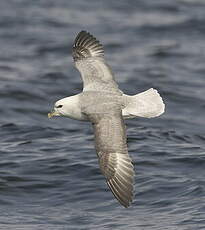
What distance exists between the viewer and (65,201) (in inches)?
358

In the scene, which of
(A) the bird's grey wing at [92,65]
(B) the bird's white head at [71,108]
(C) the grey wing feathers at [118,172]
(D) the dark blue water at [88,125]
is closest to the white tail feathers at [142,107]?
(A) the bird's grey wing at [92,65]

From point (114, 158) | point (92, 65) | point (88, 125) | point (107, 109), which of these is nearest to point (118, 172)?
point (114, 158)

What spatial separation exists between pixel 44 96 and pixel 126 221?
5403 millimetres

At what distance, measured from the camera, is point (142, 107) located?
832cm

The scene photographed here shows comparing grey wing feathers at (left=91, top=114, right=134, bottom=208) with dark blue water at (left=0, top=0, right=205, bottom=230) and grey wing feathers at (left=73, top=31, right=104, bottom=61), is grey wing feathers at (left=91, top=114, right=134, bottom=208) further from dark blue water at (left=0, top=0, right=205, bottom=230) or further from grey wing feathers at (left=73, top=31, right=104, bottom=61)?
grey wing feathers at (left=73, top=31, right=104, bottom=61)

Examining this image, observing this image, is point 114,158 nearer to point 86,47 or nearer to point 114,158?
point 114,158

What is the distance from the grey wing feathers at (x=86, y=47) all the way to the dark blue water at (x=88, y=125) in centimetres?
150

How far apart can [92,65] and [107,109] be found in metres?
1.30

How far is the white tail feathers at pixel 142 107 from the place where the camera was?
8.23m

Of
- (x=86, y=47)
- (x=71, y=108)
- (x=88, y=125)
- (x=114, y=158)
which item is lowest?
(x=88, y=125)

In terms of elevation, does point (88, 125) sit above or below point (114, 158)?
below

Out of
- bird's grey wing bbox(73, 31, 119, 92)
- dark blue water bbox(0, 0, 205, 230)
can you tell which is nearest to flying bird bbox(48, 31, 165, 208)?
bird's grey wing bbox(73, 31, 119, 92)

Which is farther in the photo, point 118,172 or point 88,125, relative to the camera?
point 88,125

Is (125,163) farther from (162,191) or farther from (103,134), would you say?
(162,191)
